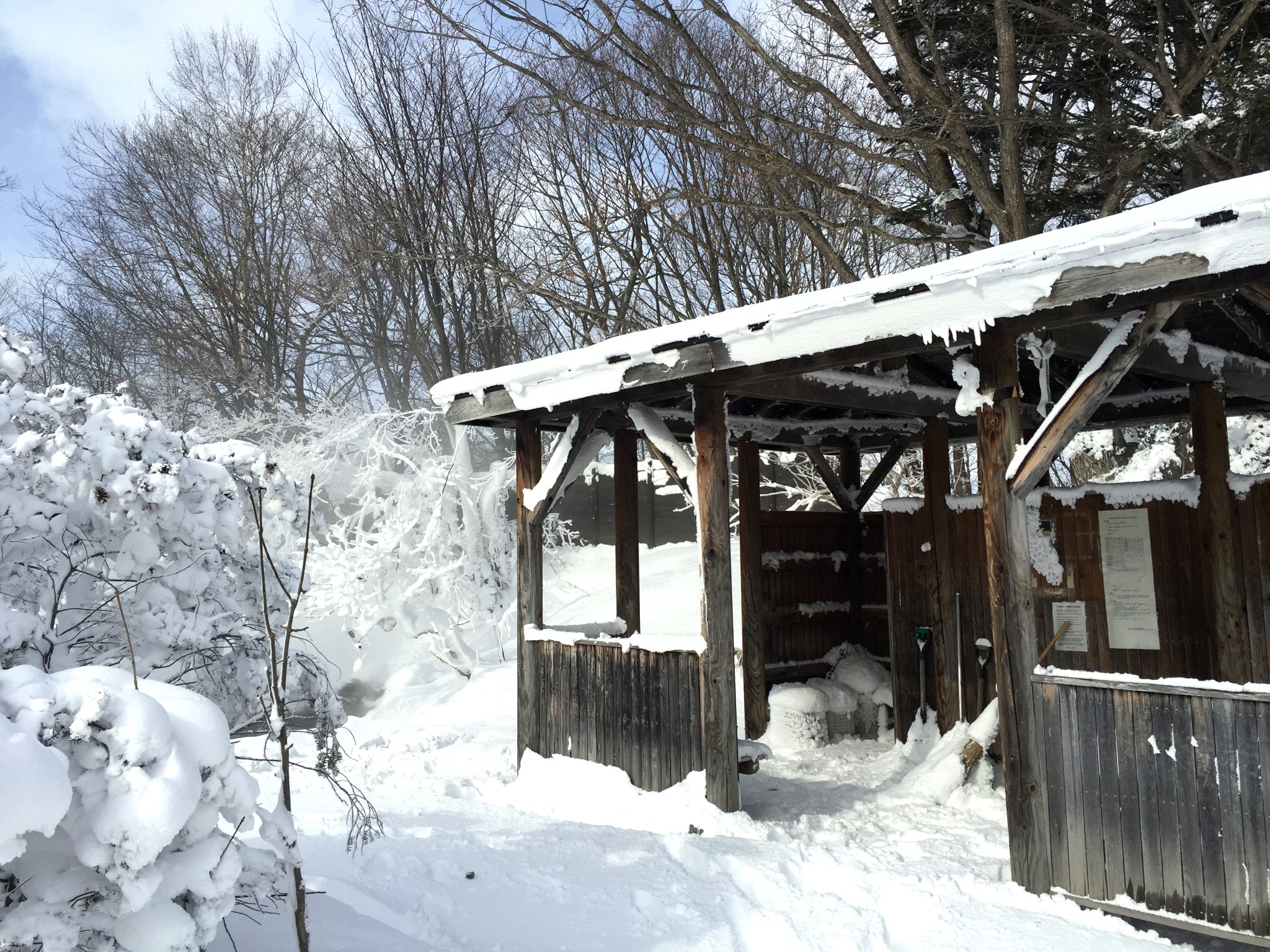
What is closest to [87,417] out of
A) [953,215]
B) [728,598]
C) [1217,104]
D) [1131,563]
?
[728,598]

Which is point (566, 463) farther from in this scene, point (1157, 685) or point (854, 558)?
point (1157, 685)

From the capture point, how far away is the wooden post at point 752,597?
25.3 feet

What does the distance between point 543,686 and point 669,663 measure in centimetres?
127

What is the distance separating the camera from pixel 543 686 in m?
6.48

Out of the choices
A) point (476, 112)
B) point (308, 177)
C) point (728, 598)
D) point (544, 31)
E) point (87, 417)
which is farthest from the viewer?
point (308, 177)

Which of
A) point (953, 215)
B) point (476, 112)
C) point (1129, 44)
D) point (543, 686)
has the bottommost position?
point (543, 686)

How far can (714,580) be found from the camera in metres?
5.26

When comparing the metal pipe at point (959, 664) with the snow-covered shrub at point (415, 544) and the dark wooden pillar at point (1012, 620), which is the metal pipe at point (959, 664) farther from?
Answer: the snow-covered shrub at point (415, 544)

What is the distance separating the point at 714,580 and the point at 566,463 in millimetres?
1490

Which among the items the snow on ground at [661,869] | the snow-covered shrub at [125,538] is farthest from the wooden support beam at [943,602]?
the snow-covered shrub at [125,538]

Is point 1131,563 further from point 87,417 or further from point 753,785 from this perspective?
point 87,417

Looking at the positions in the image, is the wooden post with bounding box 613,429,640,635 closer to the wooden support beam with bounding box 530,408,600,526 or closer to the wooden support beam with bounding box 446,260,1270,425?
the wooden support beam with bounding box 530,408,600,526

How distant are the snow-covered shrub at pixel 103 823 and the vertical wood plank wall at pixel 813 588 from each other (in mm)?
5818

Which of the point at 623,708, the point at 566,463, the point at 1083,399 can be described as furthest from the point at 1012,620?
the point at 566,463
